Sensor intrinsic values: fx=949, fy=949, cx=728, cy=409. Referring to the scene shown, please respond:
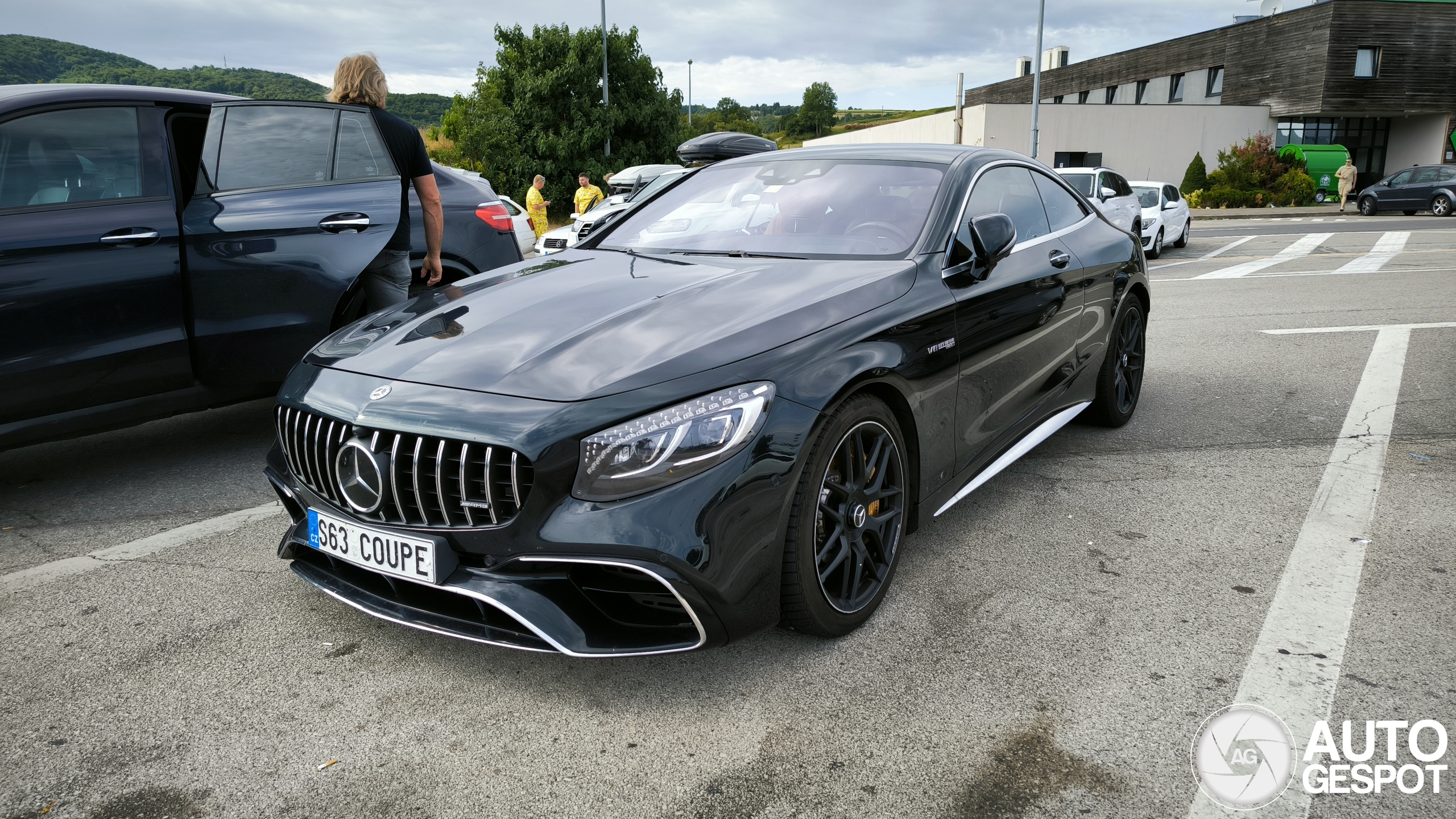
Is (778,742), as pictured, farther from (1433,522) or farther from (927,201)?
(1433,522)

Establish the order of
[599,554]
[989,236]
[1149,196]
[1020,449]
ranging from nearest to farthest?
[599,554] → [989,236] → [1020,449] → [1149,196]

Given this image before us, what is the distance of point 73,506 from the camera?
4.13 metres

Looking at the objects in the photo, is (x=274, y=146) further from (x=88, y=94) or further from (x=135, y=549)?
(x=135, y=549)

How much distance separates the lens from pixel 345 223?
184 inches

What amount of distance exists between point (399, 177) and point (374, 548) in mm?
3042

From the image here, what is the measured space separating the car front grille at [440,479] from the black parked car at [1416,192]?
3484 centimetres

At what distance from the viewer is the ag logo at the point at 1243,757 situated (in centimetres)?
215

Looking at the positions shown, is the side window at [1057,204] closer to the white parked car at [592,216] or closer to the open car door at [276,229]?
the white parked car at [592,216]

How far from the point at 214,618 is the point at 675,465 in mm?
1783

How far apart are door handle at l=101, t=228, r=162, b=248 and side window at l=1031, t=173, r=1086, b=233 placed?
13.0ft

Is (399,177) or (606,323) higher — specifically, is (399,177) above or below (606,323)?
above

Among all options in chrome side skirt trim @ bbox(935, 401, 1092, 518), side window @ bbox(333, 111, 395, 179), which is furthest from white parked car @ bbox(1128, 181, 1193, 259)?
side window @ bbox(333, 111, 395, 179)

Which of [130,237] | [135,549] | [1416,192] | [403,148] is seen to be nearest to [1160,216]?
[403,148]

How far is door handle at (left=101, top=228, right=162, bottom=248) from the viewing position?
4.00 m
